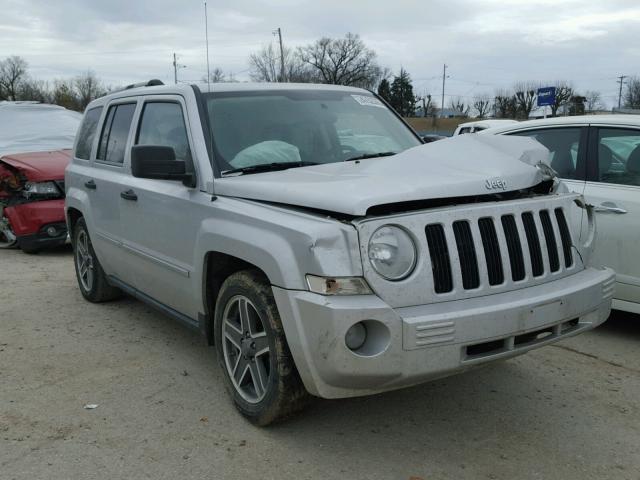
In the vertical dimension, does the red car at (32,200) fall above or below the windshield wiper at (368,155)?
below

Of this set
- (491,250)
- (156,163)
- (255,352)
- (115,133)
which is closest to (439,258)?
(491,250)

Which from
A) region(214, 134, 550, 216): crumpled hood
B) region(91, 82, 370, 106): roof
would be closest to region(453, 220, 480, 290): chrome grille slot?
region(214, 134, 550, 216): crumpled hood

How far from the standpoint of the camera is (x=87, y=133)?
5695 millimetres

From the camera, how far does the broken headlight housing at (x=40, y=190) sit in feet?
26.9

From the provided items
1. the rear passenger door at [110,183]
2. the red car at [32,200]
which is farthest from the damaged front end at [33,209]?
the rear passenger door at [110,183]

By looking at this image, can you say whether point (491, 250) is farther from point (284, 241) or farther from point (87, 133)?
point (87, 133)

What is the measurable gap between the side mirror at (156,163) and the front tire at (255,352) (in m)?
0.75

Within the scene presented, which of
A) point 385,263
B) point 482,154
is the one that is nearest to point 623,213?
point 482,154

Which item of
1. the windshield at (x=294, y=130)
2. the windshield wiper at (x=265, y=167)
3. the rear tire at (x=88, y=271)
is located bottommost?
the rear tire at (x=88, y=271)

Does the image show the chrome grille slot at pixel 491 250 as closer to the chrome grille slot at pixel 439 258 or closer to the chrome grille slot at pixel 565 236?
the chrome grille slot at pixel 439 258

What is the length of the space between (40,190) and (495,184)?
6.83m

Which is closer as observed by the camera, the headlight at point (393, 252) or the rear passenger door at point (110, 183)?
the headlight at point (393, 252)

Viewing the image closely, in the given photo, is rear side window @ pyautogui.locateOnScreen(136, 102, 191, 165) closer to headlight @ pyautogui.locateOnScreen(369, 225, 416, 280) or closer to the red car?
headlight @ pyautogui.locateOnScreen(369, 225, 416, 280)

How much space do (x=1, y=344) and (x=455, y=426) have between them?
344cm
